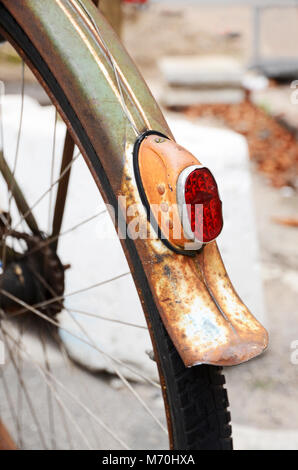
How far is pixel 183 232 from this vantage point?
3.30 ft

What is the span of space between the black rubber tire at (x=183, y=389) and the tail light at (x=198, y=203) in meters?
0.11

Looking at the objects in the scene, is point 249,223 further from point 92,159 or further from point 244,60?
point 244,60

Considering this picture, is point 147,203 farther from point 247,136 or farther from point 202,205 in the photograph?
point 247,136

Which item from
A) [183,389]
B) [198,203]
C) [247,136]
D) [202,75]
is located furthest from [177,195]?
[202,75]

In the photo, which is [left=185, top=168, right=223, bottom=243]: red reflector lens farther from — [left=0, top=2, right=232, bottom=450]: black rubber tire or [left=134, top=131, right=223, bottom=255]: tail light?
Answer: [left=0, top=2, right=232, bottom=450]: black rubber tire

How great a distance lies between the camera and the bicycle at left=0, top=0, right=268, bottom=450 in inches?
39.6

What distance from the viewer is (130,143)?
3.49ft

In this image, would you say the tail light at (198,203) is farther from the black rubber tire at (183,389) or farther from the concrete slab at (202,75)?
the concrete slab at (202,75)

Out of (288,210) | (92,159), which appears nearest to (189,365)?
(92,159)

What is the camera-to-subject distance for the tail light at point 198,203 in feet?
3.28

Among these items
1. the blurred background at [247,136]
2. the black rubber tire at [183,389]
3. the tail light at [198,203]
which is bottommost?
the black rubber tire at [183,389]

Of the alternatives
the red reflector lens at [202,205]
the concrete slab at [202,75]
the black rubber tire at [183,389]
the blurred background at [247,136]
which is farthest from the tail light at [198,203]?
the concrete slab at [202,75]

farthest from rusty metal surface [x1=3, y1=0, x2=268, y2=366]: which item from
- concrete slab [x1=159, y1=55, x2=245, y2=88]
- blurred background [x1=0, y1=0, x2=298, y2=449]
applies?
concrete slab [x1=159, y1=55, x2=245, y2=88]

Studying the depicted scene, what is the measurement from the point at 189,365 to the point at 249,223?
4.77ft
